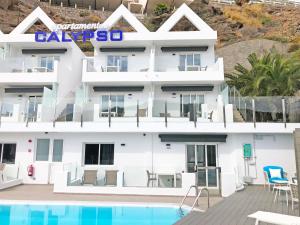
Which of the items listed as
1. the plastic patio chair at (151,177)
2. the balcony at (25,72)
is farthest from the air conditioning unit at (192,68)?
the plastic patio chair at (151,177)

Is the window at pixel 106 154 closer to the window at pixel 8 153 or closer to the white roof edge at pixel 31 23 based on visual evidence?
the window at pixel 8 153

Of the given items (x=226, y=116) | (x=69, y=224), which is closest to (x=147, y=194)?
(x=69, y=224)

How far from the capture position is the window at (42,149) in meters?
17.2

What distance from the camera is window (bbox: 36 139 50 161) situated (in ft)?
56.4

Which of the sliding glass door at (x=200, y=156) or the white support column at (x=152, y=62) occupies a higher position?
the white support column at (x=152, y=62)

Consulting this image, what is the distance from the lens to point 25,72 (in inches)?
798

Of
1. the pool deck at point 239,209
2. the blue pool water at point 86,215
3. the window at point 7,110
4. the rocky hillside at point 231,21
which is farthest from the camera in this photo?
the rocky hillside at point 231,21

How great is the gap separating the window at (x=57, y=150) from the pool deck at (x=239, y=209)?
11.0 metres

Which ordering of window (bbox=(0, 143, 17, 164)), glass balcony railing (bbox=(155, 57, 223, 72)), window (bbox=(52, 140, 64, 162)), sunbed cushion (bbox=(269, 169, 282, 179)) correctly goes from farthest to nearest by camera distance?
glass balcony railing (bbox=(155, 57, 223, 72)) < window (bbox=(0, 143, 17, 164)) < window (bbox=(52, 140, 64, 162)) < sunbed cushion (bbox=(269, 169, 282, 179))

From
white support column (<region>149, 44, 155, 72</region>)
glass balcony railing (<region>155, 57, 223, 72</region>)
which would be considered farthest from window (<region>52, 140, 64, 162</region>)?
glass balcony railing (<region>155, 57, 223, 72</region>)

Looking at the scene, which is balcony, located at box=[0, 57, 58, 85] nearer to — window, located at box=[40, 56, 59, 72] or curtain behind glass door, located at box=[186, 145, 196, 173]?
window, located at box=[40, 56, 59, 72]

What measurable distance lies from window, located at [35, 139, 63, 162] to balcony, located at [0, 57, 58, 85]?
481 cm

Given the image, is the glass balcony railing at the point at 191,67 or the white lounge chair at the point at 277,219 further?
the glass balcony railing at the point at 191,67

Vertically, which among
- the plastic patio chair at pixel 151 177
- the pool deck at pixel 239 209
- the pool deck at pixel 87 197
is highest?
the plastic patio chair at pixel 151 177
